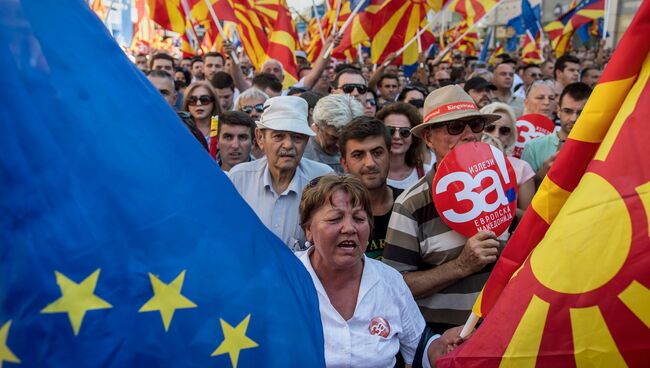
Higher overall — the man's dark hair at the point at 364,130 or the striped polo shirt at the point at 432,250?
the man's dark hair at the point at 364,130

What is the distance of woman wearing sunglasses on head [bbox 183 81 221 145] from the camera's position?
216 inches

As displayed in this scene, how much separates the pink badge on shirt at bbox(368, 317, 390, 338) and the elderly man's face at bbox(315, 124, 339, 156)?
6.92 feet

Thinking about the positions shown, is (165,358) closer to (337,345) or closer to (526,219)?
(337,345)

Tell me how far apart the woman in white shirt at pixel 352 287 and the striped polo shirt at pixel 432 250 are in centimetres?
29

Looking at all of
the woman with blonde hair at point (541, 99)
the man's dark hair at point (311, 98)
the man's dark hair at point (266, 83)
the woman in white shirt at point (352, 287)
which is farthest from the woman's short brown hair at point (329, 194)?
the man's dark hair at point (266, 83)

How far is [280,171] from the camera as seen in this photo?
12.0ft

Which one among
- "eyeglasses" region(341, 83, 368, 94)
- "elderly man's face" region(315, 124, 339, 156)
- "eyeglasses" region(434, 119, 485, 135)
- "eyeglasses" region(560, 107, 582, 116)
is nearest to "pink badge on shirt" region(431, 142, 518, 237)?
"eyeglasses" region(434, 119, 485, 135)

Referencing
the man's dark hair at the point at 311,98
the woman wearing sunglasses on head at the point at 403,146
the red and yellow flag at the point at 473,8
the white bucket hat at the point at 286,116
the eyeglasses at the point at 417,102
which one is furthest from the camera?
the red and yellow flag at the point at 473,8

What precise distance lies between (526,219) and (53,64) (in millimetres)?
1439

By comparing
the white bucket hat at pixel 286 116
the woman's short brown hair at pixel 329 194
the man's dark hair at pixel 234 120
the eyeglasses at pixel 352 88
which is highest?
the woman's short brown hair at pixel 329 194

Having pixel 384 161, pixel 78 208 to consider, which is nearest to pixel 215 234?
pixel 78 208

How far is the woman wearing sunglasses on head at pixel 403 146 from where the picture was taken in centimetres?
421

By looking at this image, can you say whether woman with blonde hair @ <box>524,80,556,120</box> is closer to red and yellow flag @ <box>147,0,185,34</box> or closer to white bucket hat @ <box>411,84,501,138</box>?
white bucket hat @ <box>411,84,501,138</box>

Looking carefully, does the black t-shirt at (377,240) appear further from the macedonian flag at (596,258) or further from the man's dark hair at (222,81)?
the man's dark hair at (222,81)
